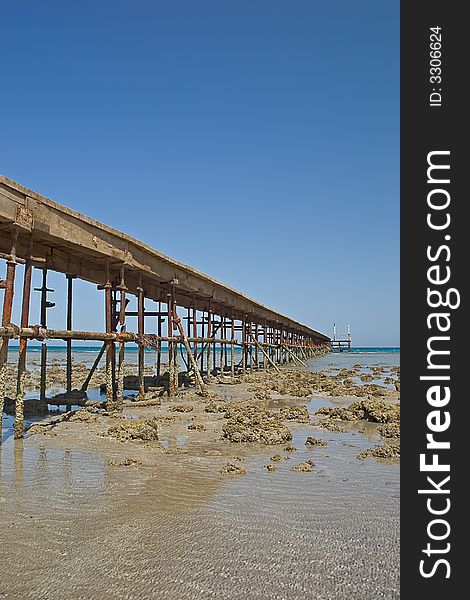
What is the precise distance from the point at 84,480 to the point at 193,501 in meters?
1.42

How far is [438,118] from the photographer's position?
3832 millimetres

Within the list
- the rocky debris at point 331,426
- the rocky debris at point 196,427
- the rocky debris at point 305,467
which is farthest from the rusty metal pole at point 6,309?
the rocky debris at point 331,426

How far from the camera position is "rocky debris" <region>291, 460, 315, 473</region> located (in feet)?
20.0

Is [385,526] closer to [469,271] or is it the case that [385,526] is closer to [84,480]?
[469,271]

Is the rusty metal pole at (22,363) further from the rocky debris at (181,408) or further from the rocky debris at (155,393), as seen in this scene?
the rocky debris at (155,393)

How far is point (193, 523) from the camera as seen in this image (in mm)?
4227

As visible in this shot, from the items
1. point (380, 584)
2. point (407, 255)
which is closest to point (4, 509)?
point (380, 584)

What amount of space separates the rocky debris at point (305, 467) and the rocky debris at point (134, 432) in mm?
2597

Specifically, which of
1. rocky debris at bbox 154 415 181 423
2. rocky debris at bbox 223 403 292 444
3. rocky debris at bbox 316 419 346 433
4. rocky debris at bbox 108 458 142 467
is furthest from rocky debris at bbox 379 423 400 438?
rocky debris at bbox 108 458 142 467

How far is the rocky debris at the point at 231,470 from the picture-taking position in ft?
19.2

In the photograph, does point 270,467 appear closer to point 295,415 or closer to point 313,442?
point 313,442

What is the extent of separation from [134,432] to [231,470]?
261 cm

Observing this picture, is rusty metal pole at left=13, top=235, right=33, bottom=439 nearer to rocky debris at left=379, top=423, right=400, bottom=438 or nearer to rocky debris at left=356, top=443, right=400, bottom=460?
rocky debris at left=356, top=443, right=400, bottom=460

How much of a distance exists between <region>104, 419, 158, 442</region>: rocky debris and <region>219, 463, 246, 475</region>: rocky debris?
2.19 meters
